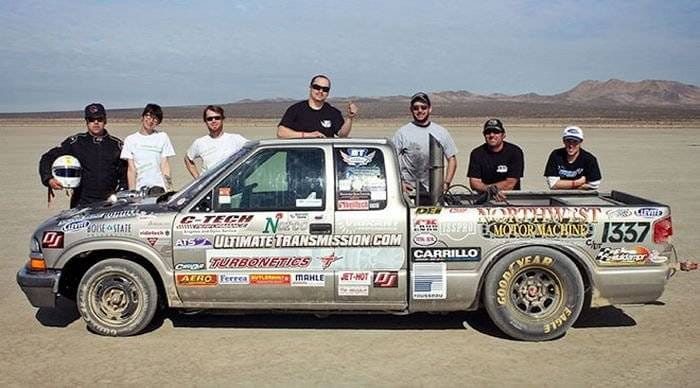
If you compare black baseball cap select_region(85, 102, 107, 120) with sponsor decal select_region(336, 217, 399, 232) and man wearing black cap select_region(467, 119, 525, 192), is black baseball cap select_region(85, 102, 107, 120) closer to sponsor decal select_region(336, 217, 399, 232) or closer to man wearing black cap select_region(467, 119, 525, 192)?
sponsor decal select_region(336, 217, 399, 232)

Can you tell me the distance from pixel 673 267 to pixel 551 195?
145 centimetres

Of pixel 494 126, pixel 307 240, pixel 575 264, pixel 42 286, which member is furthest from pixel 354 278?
pixel 494 126

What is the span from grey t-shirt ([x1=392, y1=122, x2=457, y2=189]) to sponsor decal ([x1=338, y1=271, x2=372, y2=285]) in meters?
2.03

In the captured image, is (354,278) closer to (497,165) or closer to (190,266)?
(190,266)

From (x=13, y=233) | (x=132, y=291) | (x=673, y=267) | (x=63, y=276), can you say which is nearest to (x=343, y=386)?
(x=132, y=291)

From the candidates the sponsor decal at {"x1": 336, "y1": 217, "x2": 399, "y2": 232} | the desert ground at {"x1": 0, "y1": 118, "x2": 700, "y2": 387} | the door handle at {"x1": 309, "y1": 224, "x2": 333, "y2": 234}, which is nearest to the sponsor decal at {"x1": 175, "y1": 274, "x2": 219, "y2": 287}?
the desert ground at {"x1": 0, "y1": 118, "x2": 700, "y2": 387}

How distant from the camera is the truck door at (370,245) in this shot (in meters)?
5.83

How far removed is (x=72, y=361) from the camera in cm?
556

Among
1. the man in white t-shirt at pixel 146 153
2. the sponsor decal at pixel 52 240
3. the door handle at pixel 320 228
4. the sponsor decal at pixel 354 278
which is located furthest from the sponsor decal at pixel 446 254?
the man in white t-shirt at pixel 146 153

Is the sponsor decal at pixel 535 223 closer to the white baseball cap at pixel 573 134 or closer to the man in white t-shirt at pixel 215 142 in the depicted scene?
the white baseball cap at pixel 573 134

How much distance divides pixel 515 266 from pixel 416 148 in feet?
7.13

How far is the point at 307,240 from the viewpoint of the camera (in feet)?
19.2

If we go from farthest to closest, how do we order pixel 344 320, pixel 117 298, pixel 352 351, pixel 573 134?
pixel 573 134
pixel 344 320
pixel 117 298
pixel 352 351

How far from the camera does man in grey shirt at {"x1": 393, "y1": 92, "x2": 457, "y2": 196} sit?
7.69m
